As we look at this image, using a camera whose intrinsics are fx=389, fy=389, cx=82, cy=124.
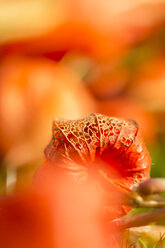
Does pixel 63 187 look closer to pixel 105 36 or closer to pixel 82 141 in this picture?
pixel 82 141

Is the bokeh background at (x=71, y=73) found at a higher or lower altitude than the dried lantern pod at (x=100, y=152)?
higher

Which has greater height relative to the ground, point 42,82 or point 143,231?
point 42,82

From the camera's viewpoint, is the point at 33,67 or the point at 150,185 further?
the point at 33,67

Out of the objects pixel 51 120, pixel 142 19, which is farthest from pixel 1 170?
pixel 142 19

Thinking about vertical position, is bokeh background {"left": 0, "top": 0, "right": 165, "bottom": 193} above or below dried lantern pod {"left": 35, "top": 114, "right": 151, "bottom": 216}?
above
